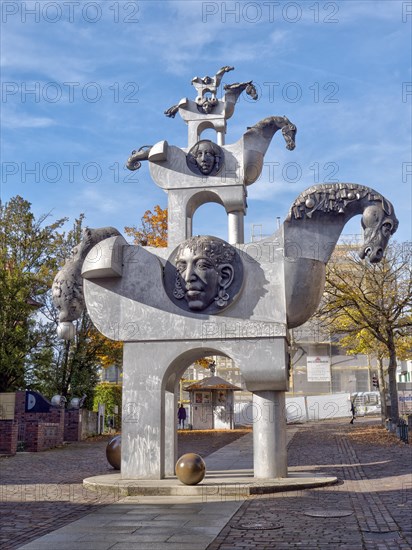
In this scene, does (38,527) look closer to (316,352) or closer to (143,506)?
(143,506)

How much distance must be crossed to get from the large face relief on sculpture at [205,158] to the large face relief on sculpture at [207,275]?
2012 mm

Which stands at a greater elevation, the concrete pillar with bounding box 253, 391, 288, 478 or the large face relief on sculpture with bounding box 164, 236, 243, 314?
the large face relief on sculpture with bounding box 164, 236, 243, 314

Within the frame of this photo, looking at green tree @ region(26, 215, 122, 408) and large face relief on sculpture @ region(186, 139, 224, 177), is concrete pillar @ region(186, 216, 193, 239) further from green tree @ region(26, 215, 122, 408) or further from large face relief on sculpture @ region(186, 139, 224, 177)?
green tree @ region(26, 215, 122, 408)

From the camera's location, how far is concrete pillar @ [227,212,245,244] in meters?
15.2

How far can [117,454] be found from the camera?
15.6 m

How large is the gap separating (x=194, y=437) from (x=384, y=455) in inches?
474

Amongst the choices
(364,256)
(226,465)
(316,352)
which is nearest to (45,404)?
(226,465)

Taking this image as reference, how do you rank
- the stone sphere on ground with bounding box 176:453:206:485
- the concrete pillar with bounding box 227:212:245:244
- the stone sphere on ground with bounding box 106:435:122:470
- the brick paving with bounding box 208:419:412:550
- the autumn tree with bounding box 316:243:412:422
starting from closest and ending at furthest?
1. the brick paving with bounding box 208:419:412:550
2. the stone sphere on ground with bounding box 176:453:206:485
3. the concrete pillar with bounding box 227:212:245:244
4. the stone sphere on ground with bounding box 106:435:122:470
5. the autumn tree with bounding box 316:243:412:422

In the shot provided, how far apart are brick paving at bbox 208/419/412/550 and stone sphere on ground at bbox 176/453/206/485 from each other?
1265 millimetres

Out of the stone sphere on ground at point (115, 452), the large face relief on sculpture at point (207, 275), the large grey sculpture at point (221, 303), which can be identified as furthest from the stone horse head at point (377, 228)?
the stone sphere on ground at point (115, 452)

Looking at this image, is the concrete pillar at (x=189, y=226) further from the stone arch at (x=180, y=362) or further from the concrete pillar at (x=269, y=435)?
the concrete pillar at (x=269, y=435)

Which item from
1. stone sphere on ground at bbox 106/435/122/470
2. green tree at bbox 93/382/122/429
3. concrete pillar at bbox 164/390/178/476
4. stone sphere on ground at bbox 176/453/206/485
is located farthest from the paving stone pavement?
green tree at bbox 93/382/122/429

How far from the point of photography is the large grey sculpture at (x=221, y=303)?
13.1 meters

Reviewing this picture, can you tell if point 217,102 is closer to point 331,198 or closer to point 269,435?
point 331,198
